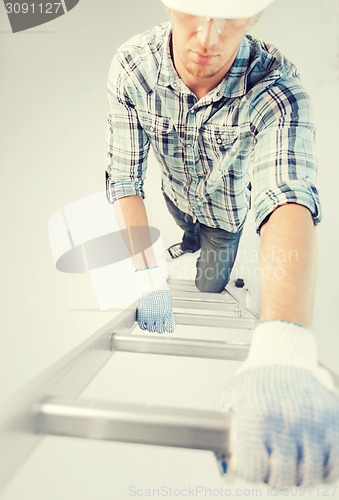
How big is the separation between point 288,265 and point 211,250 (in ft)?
3.81

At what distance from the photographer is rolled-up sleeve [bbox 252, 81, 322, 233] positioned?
724 millimetres

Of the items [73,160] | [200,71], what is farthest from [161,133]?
[73,160]

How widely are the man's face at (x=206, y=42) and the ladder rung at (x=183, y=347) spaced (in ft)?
1.91

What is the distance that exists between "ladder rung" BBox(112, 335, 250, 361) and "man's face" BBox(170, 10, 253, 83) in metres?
0.58

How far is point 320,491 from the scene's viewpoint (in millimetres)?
1467

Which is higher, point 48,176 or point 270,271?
point 48,176

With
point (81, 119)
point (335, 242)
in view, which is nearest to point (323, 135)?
point (335, 242)

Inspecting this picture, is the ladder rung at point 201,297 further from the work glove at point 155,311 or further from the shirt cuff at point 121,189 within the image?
the shirt cuff at point 121,189

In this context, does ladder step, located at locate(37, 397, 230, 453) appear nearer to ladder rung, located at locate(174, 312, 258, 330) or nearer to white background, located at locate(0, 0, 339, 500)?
ladder rung, located at locate(174, 312, 258, 330)

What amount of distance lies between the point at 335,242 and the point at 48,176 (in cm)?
180

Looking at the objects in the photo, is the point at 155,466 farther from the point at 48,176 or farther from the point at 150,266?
the point at 48,176

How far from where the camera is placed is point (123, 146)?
115cm

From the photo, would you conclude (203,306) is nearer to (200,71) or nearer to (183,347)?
(183,347)

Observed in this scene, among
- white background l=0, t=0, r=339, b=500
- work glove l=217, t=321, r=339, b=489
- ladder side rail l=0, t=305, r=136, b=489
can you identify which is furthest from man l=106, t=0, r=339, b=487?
white background l=0, t=0, r=339, b=500
